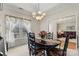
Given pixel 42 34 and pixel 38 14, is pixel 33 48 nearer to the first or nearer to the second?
pixel 42 34

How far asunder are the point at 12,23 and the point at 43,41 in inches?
22.2

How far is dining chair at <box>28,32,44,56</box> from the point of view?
61.7 inches

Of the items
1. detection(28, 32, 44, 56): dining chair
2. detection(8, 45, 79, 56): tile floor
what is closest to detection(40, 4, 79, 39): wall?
detection(28, 32, 44, 56): dining chair

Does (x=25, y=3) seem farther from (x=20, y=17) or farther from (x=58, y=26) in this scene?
(x=58, y=26)

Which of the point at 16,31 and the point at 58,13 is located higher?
the point at 58,13

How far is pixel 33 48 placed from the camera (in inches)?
62.9

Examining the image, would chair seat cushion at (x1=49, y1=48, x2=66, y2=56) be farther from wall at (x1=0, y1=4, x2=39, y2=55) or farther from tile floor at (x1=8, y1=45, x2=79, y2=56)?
wall at (x1=0, y1=4, x2=39, y2=55)

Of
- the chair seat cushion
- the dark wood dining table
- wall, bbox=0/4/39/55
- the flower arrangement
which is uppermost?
wall, bbox=0/4/39/55

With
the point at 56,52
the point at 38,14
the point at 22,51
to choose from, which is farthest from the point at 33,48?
the point at 38,14

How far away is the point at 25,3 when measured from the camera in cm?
156

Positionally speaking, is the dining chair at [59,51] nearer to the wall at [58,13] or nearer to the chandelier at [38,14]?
the wall at [58,13]

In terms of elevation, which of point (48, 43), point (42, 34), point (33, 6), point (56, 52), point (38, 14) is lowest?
point (56, 52)

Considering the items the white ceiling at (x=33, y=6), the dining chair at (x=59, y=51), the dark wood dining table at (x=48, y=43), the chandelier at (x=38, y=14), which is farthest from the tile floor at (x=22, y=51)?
the white ceiling at (x=33, y=6)

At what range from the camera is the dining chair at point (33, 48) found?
157 cm
